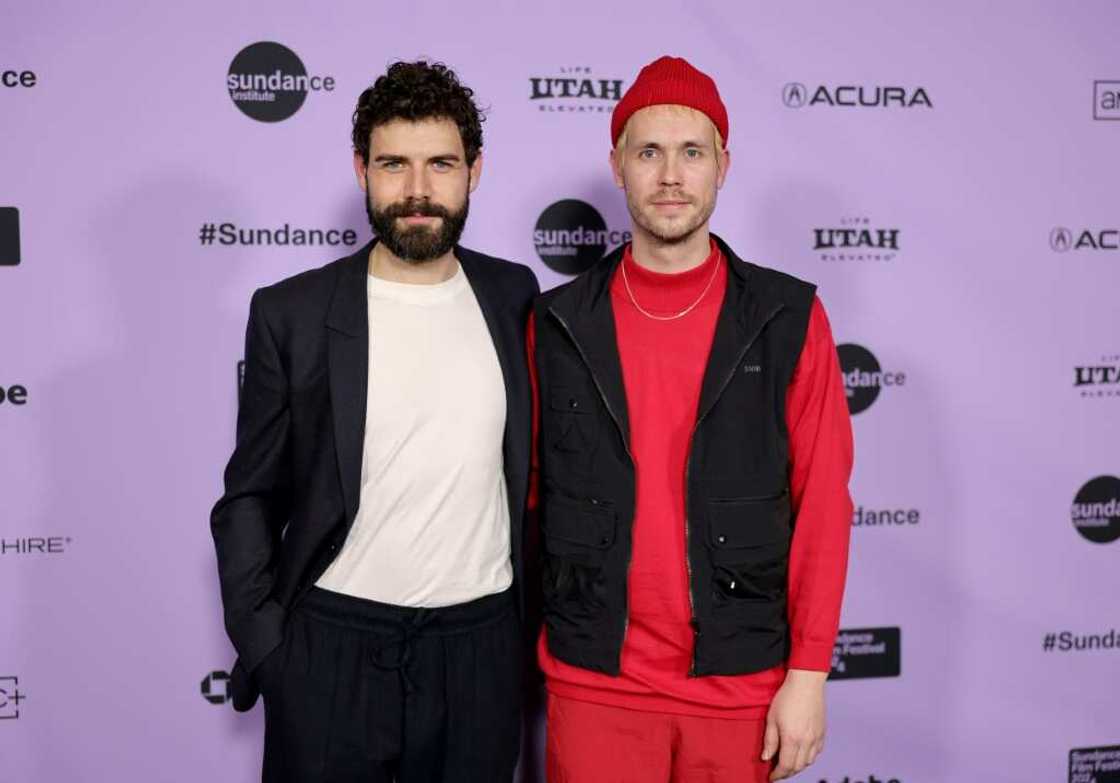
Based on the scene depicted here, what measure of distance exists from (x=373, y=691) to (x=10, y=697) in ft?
3.68

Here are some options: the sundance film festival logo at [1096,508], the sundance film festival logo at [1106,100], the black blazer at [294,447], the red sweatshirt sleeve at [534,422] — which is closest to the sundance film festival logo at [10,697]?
the black blazer at [294,447]

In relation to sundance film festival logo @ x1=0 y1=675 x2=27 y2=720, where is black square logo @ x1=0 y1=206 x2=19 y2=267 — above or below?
above

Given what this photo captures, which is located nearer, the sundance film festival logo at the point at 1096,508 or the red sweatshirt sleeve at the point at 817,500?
the red sweatshirt sleeve at the point at 817,500

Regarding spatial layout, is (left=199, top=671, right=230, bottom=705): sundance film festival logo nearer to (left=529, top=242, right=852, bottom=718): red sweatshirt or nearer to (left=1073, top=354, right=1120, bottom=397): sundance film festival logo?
(left=529, top=242, right=852, bottom=718): red sweatshirt

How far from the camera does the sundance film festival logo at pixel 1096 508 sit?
2.63m

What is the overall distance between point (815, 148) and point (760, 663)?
1.35 metres

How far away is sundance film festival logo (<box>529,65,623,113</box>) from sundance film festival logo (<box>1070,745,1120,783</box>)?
219cm

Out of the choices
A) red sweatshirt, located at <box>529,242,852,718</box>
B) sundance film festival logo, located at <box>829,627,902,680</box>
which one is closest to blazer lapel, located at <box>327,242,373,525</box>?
red sweatshirt, located at <box>529,242,852,718</box>

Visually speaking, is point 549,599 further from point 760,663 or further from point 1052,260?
point 1052,260

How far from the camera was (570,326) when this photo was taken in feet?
5.96

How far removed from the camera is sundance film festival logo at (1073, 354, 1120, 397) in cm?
261

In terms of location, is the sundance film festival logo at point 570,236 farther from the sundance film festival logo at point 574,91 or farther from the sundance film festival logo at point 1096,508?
the sundance film festival logo at point 1096,508

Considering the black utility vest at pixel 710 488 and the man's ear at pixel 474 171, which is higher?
the man's ear at pixel 474 171

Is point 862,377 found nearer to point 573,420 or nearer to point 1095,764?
point 573,420
